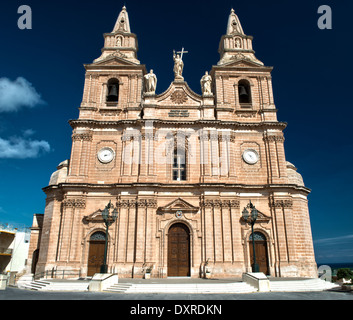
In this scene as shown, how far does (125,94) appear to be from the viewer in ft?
86.7

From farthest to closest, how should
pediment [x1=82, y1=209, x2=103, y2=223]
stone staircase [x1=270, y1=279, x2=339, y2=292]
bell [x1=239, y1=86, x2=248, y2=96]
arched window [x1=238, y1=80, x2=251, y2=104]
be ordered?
arched window [x1=238, y1=80, x2=251, y2=104], bell [x1=239, y1=86, x2=248, y2=96], pediment [x1=82, y1=209, x2=103, y2=223], stone staircase [x1=270, y1=279, x2=339, y2=292]

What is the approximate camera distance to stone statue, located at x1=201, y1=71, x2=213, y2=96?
26297mm

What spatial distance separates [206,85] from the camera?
86.7 feet

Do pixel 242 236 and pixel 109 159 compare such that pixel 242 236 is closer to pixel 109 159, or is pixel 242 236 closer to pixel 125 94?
pixel 109 159

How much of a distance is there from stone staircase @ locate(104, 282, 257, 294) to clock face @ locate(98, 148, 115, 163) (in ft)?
36.3

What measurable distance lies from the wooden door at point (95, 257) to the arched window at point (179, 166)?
26.1ft

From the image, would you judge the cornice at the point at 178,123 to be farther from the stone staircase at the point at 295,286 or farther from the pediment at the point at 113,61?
the stone staircase at the point at 295,286

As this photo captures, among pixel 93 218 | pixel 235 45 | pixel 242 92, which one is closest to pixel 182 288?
pixel 93 218

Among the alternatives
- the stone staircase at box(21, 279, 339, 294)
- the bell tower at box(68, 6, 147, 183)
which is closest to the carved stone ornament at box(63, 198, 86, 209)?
the bell tower at box(68, 6, 147, 183)

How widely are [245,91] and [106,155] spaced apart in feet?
46.6

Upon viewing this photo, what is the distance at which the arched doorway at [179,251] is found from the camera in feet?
70.0

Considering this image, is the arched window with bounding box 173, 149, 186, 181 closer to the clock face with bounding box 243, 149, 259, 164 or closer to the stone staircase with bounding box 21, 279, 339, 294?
the clock face with bounding box 243, 149, 259, 164

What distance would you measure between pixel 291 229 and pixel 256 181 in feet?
15.0
